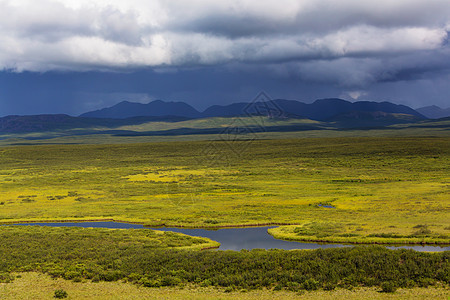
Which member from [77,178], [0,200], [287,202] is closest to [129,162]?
[77,178]

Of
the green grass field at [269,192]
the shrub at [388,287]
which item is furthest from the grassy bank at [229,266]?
the green grass field at [269,192]

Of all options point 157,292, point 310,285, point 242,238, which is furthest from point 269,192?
point 157,292

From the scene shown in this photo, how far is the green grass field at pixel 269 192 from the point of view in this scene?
51.5 metres

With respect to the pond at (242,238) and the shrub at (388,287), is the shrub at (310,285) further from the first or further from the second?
the pond at (242,238)

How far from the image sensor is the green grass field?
169 feet

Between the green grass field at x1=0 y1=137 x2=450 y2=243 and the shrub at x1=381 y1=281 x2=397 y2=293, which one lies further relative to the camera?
the green grass field at x1=0 y1=137 x2=450 y2=243

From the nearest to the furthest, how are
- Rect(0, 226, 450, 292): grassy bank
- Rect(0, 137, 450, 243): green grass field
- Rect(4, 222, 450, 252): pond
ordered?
Rect(0, 226, 450, 292): grassy bank < Rect(4, 222, 450, 252): pond < Rect(0, 137, 450, 243): green grass field

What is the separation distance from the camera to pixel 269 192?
80.6 metres

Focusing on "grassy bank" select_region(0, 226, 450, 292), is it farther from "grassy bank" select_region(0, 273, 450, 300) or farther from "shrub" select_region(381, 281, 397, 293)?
"grassy bank" select_region(0, 273, 450, 300)

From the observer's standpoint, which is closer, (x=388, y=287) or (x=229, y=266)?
(x=388, y=287)

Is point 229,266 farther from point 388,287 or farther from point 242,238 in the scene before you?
point 242,238

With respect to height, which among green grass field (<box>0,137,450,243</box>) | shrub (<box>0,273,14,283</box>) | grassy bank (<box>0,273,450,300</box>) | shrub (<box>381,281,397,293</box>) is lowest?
green grass field (<box>0,137,450,243</box>)

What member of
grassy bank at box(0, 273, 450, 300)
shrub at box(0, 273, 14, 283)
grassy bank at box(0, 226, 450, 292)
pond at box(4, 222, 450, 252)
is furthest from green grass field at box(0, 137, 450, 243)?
shrub at box(0, 273, 14, 283)

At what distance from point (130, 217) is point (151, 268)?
88.6ft
